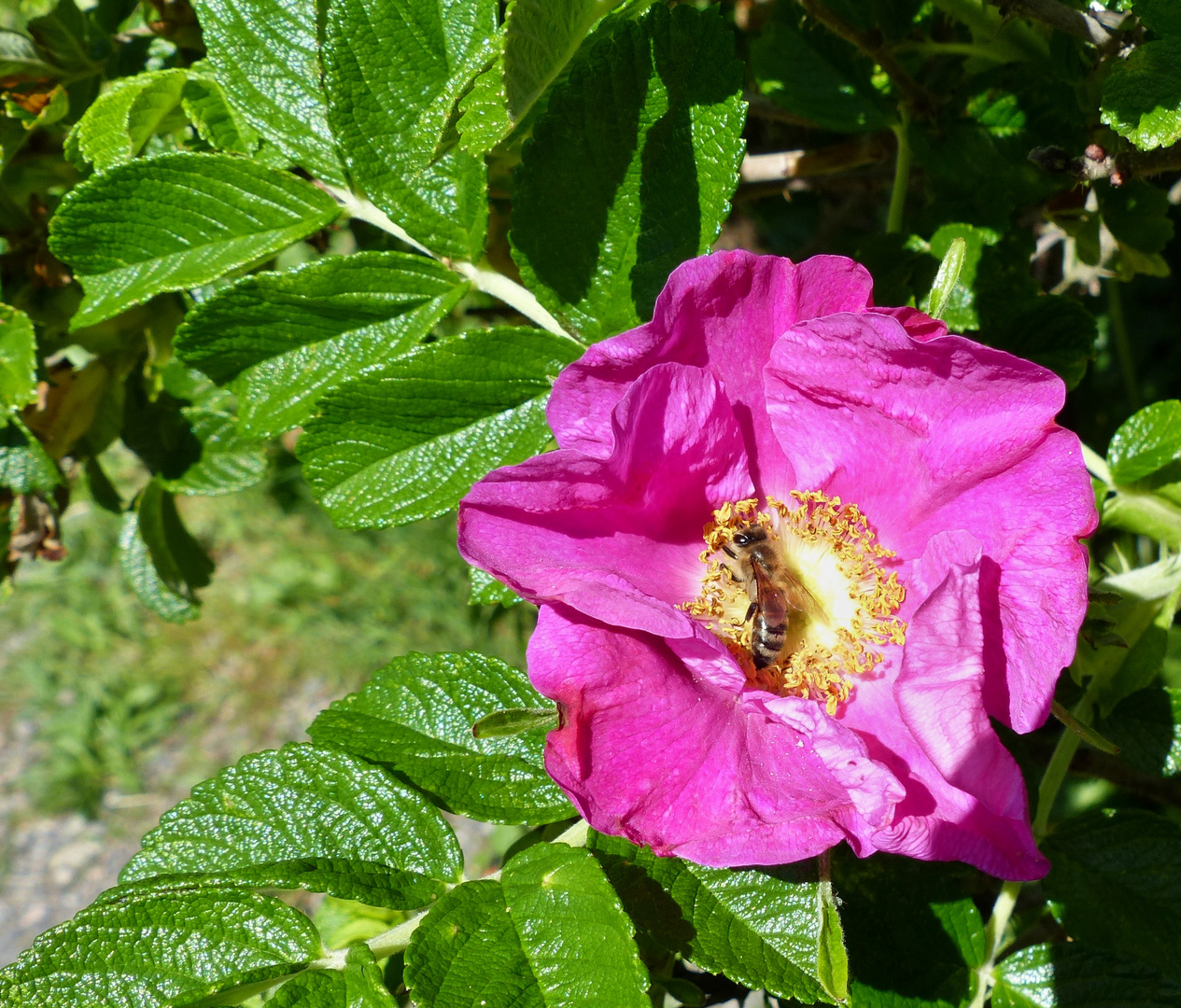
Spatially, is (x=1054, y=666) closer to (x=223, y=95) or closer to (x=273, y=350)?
(x=273, y=350)

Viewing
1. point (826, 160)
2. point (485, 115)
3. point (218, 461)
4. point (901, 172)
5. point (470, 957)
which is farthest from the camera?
point (218, 461)

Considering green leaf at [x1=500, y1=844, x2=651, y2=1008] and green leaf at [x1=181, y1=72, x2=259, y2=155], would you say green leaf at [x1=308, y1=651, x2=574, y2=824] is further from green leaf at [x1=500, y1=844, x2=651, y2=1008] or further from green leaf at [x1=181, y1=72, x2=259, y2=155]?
green leaf at [x1=181, y1=72, x2=259, y2=155]

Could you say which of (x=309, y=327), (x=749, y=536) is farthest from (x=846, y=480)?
(x=309, y=327)

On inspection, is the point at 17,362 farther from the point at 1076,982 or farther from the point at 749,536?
the point at 1076,982

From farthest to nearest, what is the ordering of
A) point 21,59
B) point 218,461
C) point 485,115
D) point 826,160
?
point 218,461
point 826,160
point 21,59
point 485,115

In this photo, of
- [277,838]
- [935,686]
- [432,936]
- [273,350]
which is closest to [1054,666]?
[935,686]

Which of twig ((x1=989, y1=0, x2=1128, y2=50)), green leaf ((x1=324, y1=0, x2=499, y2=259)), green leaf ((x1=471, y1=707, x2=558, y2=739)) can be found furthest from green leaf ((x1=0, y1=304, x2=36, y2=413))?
twig ((x1=989, y1=0, x2=1128, y2=50))

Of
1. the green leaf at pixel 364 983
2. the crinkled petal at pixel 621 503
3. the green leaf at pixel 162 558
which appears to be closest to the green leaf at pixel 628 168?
the crinkled petal at pixel 621 503
